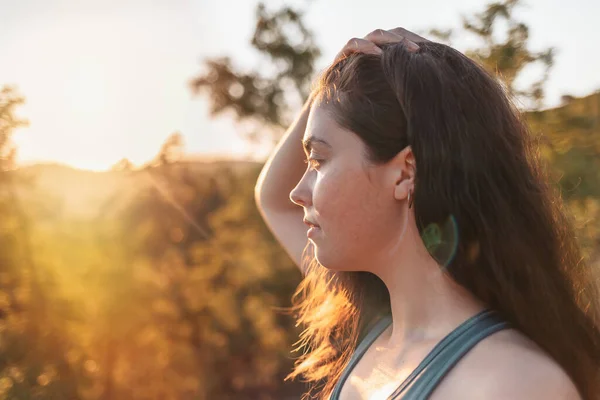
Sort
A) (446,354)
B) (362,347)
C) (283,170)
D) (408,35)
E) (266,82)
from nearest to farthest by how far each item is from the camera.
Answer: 1. (446,354)
2. (408,35)
3. (362,347)
4. (283,170)
5. (266,82)

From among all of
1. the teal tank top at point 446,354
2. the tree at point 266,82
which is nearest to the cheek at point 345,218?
the teal tank top at point 446,354

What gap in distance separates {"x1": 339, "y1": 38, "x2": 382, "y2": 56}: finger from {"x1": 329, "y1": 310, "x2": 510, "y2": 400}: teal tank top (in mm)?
634

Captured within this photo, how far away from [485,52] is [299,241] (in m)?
1.44

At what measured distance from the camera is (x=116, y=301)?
14.4ft

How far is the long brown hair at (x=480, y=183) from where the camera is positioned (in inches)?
59.2

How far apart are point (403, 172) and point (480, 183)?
166mm

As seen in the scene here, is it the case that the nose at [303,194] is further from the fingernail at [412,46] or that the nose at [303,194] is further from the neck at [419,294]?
the fingernail at [412,46]

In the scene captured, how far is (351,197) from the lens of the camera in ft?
5.31

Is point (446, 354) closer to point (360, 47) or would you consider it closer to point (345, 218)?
point (345, 218)

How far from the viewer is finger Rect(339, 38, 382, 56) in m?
1.67

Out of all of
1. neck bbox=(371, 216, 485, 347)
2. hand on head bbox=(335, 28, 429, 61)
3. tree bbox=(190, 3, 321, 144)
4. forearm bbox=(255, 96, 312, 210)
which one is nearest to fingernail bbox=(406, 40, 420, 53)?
hand on head bbox=(335, 28, 429, 61)

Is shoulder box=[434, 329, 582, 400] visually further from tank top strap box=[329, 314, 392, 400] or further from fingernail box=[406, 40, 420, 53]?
fingernail box=[406, 40, 420, 53]

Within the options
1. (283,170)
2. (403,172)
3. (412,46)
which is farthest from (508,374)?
(283,170)

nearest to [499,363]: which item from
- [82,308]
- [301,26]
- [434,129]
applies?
[434,129]
